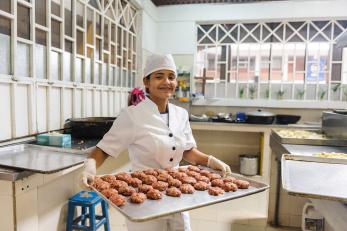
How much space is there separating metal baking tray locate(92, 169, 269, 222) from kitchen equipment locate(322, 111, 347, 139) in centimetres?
121

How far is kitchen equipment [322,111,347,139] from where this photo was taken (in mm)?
2260

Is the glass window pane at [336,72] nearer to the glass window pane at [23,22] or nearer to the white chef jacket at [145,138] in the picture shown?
the white chef jacket at [145,138]

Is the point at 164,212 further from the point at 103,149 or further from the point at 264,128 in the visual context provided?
the point at 264,128

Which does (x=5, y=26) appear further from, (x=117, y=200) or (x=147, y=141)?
(x=117, y=200)

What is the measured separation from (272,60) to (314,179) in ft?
12.4

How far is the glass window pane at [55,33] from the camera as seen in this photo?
98.3 inches

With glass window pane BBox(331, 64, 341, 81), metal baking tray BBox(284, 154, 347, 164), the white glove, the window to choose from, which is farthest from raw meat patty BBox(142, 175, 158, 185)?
glass window pane BBox(331, 64, 341, 81)

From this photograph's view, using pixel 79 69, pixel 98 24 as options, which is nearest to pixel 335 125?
pixel 79 69

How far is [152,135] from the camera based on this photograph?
163 centimetres

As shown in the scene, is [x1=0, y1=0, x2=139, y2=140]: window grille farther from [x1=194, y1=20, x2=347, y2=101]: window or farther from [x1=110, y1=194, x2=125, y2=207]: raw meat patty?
[x1=194, y1=20, x2=347, y2=101]: window

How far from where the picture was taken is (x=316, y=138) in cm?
239

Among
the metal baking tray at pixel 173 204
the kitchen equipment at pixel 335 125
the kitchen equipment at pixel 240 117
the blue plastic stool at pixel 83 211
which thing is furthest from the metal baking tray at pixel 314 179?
the kitchen equipment at pixel 240 117

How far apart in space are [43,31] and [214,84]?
325 cm

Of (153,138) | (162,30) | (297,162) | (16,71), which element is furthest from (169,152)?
(162,30)
